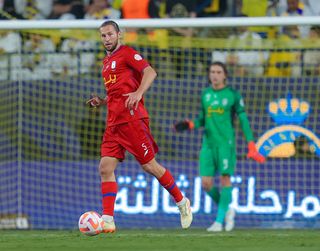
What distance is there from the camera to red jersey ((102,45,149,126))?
A: 9023 mm

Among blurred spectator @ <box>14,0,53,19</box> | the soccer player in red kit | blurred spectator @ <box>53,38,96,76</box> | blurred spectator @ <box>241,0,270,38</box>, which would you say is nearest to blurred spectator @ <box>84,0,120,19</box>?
blurred spectator @ <box>14,0,53,19</box>

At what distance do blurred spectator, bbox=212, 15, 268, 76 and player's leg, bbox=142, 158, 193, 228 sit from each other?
14.6 ft

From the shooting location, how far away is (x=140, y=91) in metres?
8.63

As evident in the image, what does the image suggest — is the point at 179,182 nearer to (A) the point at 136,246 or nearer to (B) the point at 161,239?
(B) the point at 161,239

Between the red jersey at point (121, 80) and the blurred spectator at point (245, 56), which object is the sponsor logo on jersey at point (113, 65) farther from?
the blurred spectator at point (245, 56)

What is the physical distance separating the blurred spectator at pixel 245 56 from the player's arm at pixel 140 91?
481cm

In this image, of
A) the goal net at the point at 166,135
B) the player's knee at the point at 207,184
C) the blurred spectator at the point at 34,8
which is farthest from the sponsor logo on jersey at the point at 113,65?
the blurred spectator at the point at 34,8

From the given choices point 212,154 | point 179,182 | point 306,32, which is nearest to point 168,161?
point 179,182

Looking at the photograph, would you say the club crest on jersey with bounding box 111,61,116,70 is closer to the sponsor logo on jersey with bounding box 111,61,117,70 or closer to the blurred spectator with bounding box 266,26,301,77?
→ the sponsor logo on jersey with bounding box 111,61,117,70

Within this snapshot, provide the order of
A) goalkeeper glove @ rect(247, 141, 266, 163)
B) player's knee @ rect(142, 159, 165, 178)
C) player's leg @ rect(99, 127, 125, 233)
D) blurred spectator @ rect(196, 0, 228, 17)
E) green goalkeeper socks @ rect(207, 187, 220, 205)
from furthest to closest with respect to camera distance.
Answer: blurred spectator @ rect(196, 0, 228, 17) → green goalkeeper socks @ rect(207, 187, 220, 205) → goalkeeper glove @ rect(247, 141, 266, 163) → player's knee @ rect(142, 159, 165, 178) → player's leg @ rect(99, 127, 125, 233)

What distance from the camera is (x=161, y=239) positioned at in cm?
984

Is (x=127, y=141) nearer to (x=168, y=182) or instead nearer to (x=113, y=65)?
(x=168, y=182)

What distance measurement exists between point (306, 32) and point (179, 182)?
3.05 metres

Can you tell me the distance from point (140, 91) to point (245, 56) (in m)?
5.26
